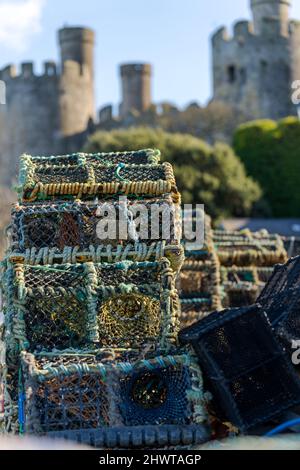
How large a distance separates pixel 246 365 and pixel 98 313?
683 millimetres

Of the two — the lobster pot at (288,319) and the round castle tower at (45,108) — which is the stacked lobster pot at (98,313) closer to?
the lobster pot at (288,319)

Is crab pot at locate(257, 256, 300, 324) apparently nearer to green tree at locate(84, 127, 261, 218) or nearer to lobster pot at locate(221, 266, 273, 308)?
lobster pot at locate(221, 266, 273, 308)

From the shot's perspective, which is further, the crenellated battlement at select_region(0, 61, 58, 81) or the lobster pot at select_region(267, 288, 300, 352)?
the crenellated battlement at select_region(0, 61, 58, 81)

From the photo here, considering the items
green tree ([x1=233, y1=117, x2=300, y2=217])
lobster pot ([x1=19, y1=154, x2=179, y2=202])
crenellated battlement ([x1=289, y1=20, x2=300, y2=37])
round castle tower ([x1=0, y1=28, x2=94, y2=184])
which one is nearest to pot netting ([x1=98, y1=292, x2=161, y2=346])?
lobster pot ([x1=19, y1=154, x2=179, y2=202])

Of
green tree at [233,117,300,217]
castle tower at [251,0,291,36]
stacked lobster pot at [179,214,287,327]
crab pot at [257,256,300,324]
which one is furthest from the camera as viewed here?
castle tower at [251,0,291,36]

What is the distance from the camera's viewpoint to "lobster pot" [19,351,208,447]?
4320mm

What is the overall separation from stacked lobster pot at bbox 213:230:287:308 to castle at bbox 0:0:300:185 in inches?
1190

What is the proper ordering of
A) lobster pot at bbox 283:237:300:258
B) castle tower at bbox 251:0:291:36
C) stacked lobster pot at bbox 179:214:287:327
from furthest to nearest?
castle tower at bbox 251:0:291:36
lobster pot at bbox 283:237:300:258
stacked lobster pot at bbox 179:214:287:327

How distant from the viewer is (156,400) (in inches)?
182

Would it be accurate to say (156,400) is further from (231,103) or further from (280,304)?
(231,103)

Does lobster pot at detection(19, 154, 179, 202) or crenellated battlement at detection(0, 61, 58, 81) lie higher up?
crenellated battlement at detection(0, 61, 58, 81)

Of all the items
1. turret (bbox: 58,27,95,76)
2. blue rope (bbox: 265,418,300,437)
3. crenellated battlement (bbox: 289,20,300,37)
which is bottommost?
blue rope (bbox: 265,418,300,437)
